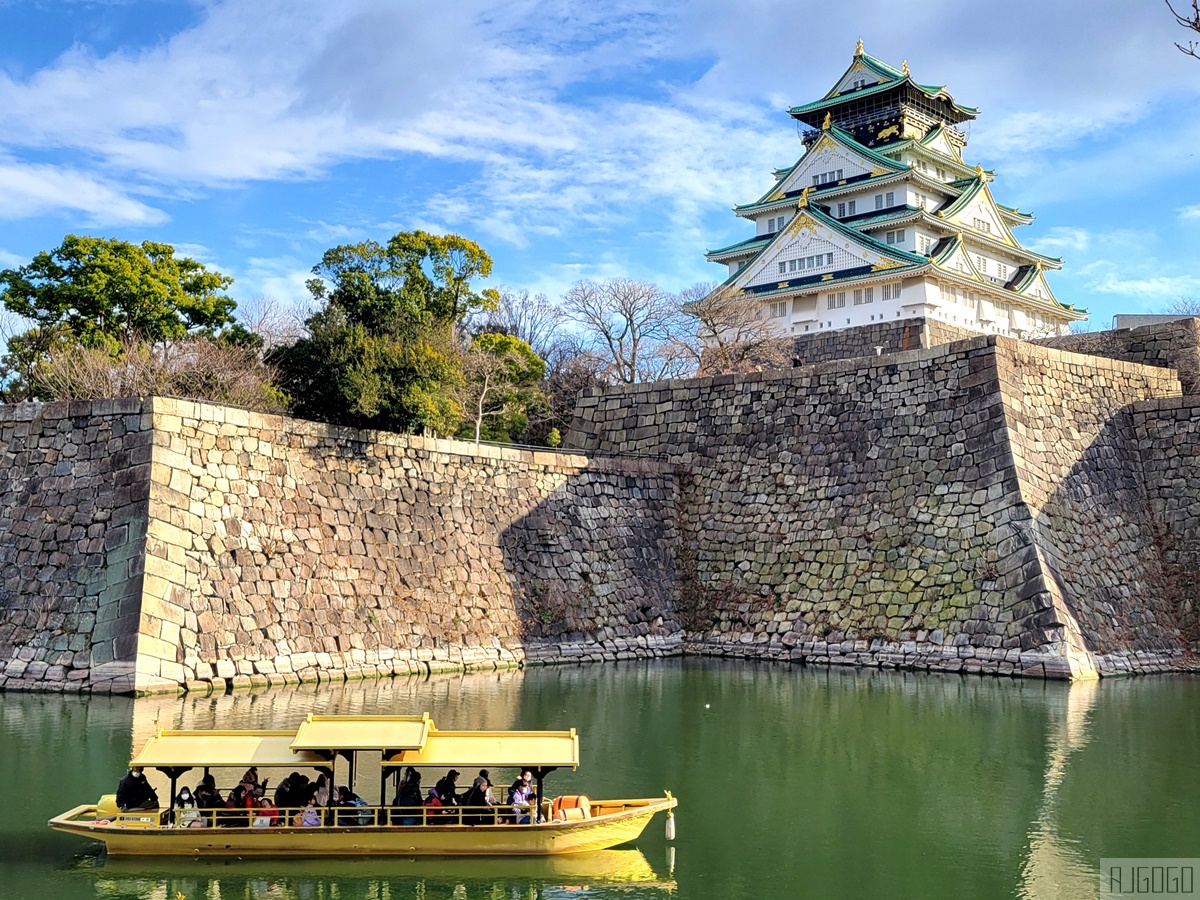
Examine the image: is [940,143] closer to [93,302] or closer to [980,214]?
[980,214]

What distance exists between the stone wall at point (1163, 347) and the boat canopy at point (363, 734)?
62.1 feet

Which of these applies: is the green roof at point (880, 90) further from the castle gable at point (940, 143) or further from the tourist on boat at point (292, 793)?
the tourist on boat at point (292, 793)

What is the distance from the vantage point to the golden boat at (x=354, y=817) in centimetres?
883

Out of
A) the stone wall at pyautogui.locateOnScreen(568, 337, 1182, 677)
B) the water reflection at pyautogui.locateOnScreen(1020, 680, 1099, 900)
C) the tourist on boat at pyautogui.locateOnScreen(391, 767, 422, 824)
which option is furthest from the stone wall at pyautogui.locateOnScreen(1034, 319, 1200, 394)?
the tourist on boat at pyautogui.locateOnScreen(391, 767, 422, 824)

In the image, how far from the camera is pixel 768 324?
40.0m

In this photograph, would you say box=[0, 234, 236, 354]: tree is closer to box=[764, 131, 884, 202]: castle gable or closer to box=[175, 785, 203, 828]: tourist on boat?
box=[175, 785, 203, 828]: tourist on boat

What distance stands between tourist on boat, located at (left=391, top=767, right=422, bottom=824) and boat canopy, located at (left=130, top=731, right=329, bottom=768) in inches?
24.3

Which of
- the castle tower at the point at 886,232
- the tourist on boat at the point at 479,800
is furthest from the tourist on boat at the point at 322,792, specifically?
the castle tower at the point at 886,232

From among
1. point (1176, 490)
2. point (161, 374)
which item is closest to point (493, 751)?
point (1176, 490)

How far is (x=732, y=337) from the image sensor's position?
124ft

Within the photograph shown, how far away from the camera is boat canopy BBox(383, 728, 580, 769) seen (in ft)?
29.9

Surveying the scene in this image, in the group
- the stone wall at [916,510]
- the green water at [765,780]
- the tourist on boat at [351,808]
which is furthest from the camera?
the stone wall at [916,510]

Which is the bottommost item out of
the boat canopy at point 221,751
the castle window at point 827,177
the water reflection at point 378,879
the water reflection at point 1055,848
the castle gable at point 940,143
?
the water reflection at point 378,879

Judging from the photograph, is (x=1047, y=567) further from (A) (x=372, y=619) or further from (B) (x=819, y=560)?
(A) (x=372, y=619)
